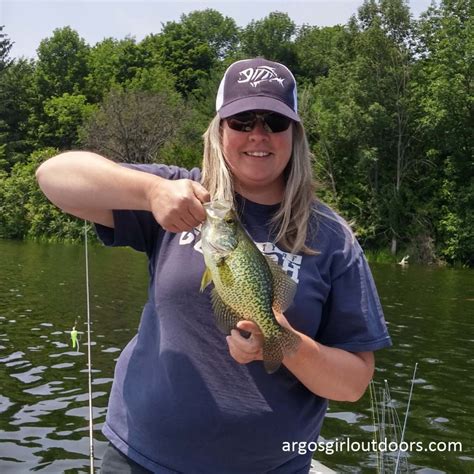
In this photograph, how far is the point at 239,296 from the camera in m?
2.33

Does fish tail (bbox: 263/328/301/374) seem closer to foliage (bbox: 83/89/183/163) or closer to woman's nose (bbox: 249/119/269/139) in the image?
woman's nose (bbox: 249/119/269/139)

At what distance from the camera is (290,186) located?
8.64 ft

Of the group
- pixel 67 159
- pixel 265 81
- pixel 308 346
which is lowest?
pixel 308 346

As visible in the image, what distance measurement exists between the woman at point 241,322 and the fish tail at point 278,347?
36 millimetres

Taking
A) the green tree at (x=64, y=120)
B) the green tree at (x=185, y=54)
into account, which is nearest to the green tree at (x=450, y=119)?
the green tree at (x=185, y=54)

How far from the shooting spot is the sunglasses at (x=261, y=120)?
8.46ft

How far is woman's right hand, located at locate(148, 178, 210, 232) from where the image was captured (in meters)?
2.27

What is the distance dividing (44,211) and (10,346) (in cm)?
3673

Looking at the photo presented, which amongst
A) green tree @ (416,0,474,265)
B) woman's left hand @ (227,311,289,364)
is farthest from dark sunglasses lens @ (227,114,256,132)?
green tree @ (416,0,474,265)

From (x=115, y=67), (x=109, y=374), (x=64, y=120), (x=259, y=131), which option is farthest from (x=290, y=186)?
(x=115, y=67)

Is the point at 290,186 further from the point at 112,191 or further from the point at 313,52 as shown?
the point at 313,52

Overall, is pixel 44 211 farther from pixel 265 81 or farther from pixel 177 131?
pixel 265 81

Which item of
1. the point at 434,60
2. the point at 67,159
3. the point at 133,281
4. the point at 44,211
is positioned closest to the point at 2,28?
the point at 44,211

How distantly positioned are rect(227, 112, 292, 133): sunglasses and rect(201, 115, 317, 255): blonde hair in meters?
0.07
